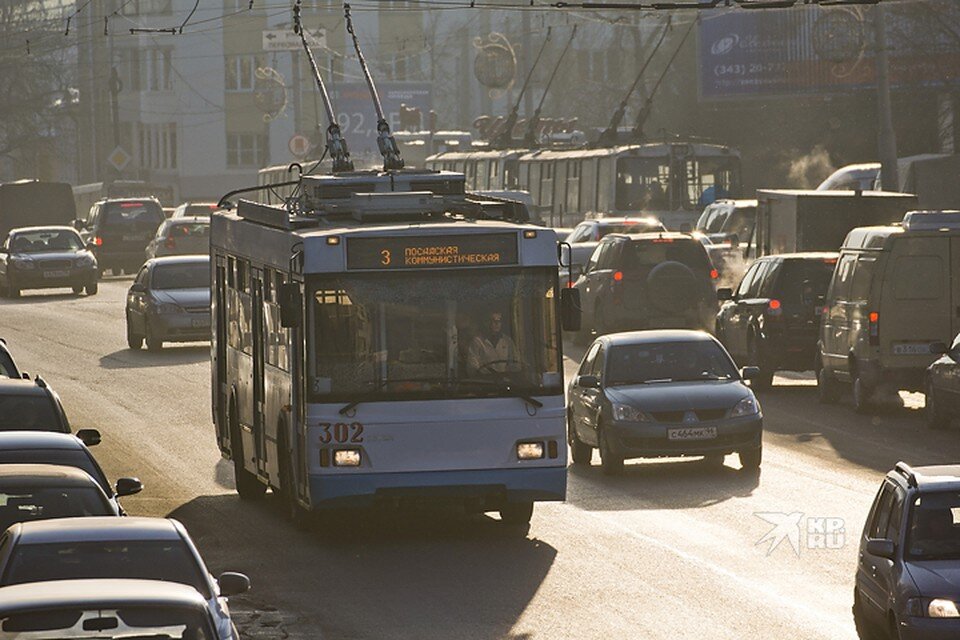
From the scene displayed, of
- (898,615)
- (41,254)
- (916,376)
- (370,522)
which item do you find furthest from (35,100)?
(898,615)

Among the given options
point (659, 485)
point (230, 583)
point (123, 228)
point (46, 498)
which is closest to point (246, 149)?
point (123, 228)

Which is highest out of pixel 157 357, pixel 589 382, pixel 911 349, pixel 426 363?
pixel 426 363

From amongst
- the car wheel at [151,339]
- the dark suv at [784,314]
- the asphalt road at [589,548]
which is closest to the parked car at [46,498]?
the asphalt road at [589,548]

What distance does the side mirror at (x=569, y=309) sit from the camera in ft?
56.9

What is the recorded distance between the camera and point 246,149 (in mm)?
120938

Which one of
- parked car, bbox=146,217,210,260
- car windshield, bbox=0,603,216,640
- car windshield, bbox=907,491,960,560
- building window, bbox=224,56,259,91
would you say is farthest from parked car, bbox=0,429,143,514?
building window, bbox=224,56,259,91

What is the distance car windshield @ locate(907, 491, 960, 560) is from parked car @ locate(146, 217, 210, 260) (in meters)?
42.8

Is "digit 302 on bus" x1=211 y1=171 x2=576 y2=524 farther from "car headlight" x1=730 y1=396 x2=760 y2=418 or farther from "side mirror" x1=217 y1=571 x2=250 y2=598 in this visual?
"side mirror" x1=217 y1=571 x2=250 y2=598

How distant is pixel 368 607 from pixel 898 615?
4.36 m

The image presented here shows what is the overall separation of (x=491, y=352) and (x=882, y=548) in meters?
6.16

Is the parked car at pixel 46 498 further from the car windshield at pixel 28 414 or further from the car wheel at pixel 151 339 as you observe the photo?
the car wheel at pixel 151 339

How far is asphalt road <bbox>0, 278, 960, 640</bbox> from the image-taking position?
14070 mm

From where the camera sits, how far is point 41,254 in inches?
2117

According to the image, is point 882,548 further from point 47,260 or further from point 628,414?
point 47,260
